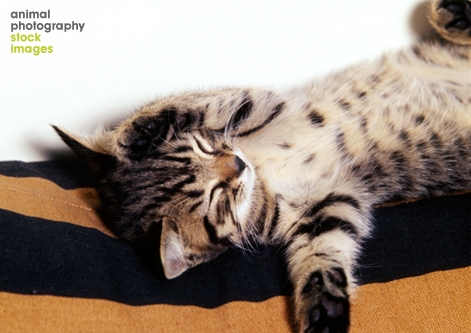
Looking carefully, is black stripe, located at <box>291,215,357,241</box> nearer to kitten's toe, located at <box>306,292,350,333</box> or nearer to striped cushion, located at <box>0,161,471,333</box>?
striped cushion, located at <box>0,161,471,333</box>

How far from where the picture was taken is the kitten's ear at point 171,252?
140cm

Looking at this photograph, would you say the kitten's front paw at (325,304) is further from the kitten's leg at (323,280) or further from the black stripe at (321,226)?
the black stripe at (321,226)

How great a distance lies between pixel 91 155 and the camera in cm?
163

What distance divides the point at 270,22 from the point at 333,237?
2.67 feet

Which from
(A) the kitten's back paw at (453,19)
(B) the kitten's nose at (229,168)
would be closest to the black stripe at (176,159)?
(B) the kitten's nose at (229,168)

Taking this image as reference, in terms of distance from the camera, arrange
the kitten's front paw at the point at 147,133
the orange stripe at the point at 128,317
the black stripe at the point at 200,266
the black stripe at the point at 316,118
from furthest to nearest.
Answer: the black stripe at the point at 316,118
the kitten's front paw at the point at 147,133
the black stripe at the point at 200,266
the orange stripe at the point at 128,317

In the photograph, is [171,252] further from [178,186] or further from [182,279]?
[178,186]

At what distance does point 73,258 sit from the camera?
1356 millimetres

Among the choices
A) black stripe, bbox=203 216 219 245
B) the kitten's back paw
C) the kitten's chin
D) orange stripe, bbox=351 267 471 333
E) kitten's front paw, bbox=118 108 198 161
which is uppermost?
the kitten's back paw

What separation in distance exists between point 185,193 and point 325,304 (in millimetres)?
540

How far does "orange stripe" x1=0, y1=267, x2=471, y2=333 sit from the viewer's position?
1.21 m

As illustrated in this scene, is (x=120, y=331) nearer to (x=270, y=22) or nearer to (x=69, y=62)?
(x=69, y=62)

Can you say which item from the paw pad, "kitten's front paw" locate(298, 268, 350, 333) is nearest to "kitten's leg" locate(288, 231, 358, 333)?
"kitten's front paw" locate(298, 268, 350, 333)

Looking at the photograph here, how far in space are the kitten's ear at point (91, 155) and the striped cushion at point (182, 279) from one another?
145 mm
